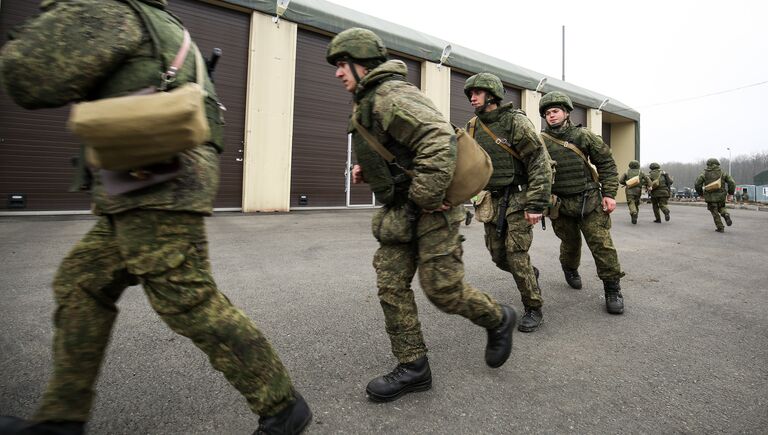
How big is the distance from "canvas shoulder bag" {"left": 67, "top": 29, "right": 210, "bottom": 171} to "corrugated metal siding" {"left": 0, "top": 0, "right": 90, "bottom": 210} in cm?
894

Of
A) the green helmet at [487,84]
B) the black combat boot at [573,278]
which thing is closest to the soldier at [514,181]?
the green helmet at [487,84]

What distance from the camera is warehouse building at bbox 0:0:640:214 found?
837 centimetres

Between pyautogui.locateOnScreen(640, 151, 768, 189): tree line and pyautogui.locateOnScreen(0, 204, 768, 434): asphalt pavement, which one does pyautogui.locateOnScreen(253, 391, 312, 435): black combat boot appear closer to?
pyautogui.locateOnScreen(0, 204, 768, 434): asphalt pavement

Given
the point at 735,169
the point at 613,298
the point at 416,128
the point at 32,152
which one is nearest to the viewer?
the point at 416,128

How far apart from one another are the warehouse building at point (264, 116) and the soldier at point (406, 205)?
9.00 m

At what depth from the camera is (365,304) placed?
11.4ft

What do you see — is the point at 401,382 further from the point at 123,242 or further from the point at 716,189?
the point at 716,189

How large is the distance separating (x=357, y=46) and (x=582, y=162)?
9.12ft

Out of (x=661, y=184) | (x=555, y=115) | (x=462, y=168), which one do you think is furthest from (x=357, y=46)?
(x=661, y=184)

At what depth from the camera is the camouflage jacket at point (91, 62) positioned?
122 centimetres

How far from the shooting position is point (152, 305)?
A: 1397 mm

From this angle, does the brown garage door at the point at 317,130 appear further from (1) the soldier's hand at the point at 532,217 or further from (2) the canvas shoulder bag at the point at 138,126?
(2) the canvas shoulder bag at the point at 138,126

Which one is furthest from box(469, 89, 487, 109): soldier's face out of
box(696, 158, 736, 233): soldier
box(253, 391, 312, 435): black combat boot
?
box(696, 158, 736, 233): soldier

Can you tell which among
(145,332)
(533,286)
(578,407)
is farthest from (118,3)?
(533,286)
